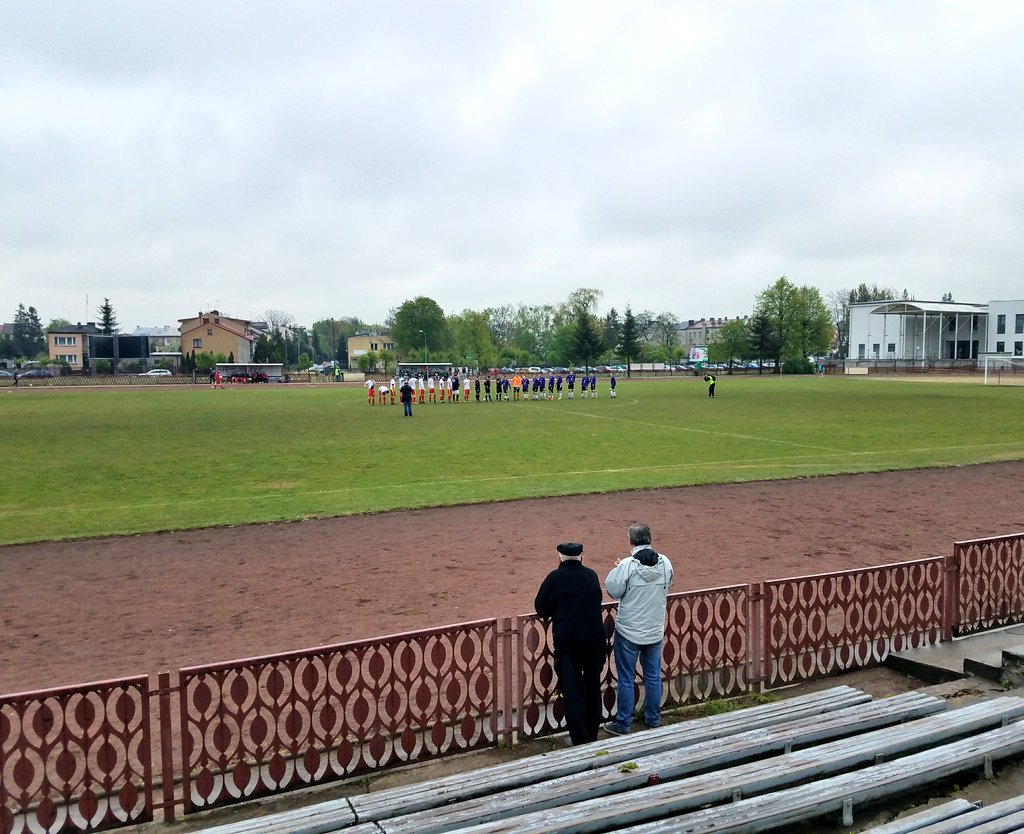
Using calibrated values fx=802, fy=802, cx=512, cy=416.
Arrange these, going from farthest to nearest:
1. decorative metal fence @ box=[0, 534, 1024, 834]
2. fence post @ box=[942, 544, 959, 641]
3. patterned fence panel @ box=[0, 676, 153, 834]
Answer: fence post @ box=[942, 544, 959, 641], decorative metal fence @ box=[0, 534, 1024, 834], patterned fence panel @ box=[0, 676, 153, 834]

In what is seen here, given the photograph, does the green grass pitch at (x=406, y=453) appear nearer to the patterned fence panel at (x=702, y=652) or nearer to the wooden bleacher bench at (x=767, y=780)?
the patterned fence panel at (x=702, y=652)

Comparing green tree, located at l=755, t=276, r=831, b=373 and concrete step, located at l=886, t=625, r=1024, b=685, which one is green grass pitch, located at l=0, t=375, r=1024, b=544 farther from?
green tree, located at l=755, t=276, r=831, b=373

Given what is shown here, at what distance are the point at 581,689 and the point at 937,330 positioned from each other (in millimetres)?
116308

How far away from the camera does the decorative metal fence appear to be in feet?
17.8

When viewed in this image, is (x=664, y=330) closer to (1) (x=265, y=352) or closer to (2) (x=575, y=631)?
(1) (x=265, y=352)

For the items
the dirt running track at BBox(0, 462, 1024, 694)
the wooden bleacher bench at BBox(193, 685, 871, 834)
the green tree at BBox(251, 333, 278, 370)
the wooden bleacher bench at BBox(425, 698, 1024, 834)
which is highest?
the green tree at BBox(251, 333, 278, 370)

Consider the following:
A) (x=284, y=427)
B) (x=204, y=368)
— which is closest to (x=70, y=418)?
(x=284, y=427)

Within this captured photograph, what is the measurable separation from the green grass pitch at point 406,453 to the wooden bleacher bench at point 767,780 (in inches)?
468

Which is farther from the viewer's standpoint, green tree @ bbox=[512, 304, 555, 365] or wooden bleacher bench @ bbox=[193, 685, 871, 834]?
green tree @ bbox=[512, 304, 555, 365]

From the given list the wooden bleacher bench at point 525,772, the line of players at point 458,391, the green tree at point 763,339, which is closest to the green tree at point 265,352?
the green tree at point 763,339

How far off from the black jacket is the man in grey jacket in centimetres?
30

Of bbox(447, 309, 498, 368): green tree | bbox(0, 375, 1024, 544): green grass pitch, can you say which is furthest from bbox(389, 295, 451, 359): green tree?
bbox(0, 375, 1024, 544): green grass pitch

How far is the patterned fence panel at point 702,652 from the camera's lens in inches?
285

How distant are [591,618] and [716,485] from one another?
1313 cm
